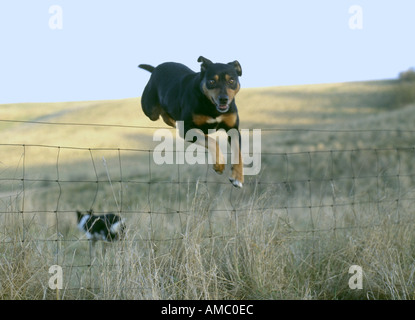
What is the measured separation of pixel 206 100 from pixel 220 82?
0.28m

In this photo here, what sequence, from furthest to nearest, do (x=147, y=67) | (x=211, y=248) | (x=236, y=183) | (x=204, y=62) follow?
(x=147, y=67), (x=211, y=248), (x=204, y=62), (x=236, y=183)

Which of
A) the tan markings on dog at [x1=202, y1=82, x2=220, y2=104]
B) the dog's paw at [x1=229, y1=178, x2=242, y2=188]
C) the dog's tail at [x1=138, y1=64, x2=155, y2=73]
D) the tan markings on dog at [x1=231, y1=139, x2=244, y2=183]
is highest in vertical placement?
the dog's tail at [x1=138, y1=64, x2=155, y2=73]

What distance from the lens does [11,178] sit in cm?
443

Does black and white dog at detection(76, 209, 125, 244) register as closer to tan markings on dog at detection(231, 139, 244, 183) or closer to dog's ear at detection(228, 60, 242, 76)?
tan markings on dog at detection(231, 139, 244, 183)

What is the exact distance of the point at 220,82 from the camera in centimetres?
359

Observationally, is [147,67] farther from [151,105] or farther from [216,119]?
[216,119]

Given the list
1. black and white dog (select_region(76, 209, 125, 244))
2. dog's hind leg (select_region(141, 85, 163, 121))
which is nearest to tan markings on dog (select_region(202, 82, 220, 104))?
dog's hind leg (select_region(141, 85, 163, 121))

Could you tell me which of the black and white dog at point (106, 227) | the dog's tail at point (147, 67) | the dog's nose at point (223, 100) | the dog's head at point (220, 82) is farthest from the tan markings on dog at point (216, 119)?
the dog's tail at point (147, 67)

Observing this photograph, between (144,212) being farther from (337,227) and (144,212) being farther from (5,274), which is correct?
(337,227)

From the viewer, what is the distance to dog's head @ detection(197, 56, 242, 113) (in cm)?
355

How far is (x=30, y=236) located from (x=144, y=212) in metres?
0.92

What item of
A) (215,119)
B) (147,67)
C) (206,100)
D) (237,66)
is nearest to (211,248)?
(215,119)

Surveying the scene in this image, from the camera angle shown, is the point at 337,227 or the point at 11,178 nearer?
the point at 11,178
